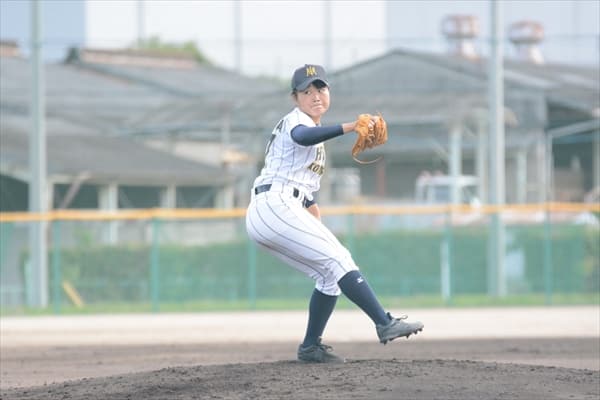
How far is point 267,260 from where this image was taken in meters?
20.0

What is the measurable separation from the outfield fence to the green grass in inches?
1.6

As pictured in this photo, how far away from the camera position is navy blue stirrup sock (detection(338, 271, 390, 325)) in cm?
673

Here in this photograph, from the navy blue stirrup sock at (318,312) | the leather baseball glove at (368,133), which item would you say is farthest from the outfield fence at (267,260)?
the leather baseball glove at (368,133)

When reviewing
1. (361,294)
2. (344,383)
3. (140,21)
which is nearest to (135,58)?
(140,21)

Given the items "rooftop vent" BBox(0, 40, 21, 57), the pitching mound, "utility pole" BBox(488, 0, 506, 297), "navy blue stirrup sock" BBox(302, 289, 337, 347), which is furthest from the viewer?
"rooftop vent" BBox(0, 40, 21, 57)

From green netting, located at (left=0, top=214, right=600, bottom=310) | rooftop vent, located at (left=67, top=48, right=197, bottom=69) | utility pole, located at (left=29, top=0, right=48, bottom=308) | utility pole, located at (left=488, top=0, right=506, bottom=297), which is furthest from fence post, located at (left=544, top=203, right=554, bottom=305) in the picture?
rooftop vent, located at (left=67, top=48, right=197, bottom=69)

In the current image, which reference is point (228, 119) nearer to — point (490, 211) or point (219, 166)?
point (219, 166)

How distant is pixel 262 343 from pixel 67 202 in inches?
446

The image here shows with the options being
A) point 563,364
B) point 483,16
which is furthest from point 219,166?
point 563,364

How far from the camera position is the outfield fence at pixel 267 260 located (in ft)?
64.0

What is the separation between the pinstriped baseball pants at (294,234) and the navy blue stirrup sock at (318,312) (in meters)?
0.22

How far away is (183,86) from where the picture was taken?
33.6 meters

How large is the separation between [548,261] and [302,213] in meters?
13.5

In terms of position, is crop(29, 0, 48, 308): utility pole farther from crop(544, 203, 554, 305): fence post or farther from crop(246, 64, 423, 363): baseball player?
crop(246, 64, 423, 363): baseball player
